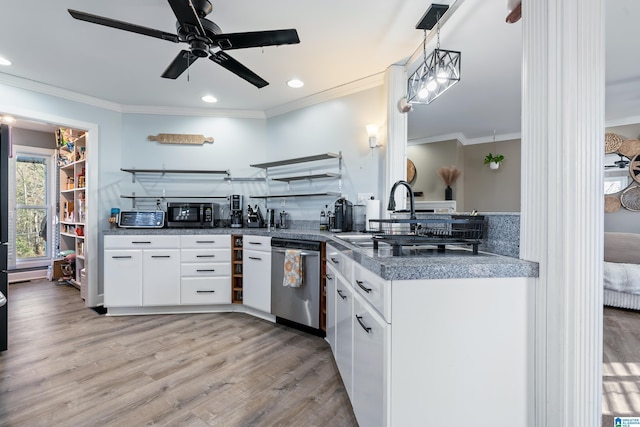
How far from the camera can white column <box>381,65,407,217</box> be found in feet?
8.70

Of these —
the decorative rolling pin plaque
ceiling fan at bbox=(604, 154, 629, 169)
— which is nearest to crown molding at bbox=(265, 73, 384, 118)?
the decorative rolling pin plaque

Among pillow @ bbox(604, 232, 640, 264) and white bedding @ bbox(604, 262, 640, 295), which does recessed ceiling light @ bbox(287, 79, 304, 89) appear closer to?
white bedding @ bbox(604, 262, 640, 295)

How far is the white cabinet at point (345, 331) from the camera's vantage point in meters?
1.53

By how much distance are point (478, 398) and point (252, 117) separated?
3.63m

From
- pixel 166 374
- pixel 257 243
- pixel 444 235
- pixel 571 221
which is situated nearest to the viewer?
pixel 571 221

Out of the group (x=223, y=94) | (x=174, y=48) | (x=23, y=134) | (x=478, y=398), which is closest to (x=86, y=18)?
(x=174, y=48)

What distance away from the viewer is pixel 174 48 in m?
2.40

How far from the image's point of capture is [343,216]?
2.81 metres

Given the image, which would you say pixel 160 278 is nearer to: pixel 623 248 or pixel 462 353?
pixel 462 353

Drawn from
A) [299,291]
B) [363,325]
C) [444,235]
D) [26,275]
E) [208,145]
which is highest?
[208,145]

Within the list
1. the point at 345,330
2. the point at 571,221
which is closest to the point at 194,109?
the point at 345,330

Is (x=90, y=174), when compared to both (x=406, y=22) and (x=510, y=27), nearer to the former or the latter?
(x=406, y=22)

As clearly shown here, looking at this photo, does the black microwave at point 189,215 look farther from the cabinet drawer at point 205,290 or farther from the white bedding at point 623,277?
the white bedding at point 623,277

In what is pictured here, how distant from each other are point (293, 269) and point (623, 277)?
3486 mm
